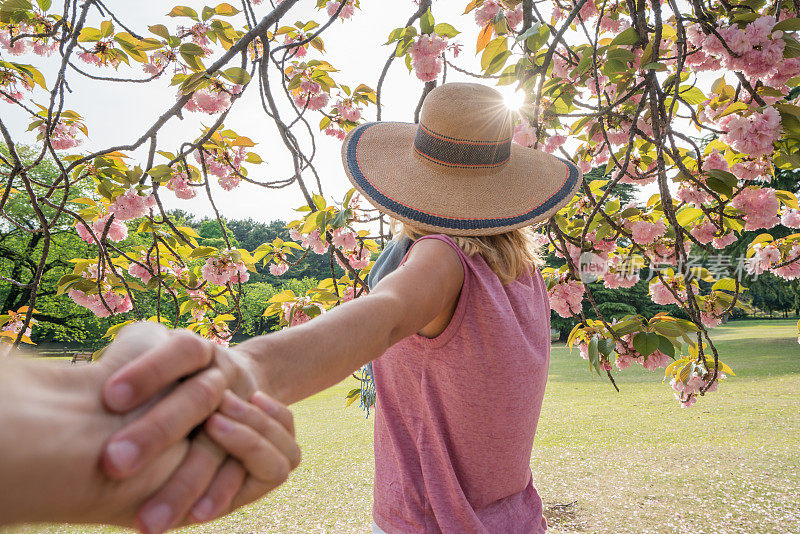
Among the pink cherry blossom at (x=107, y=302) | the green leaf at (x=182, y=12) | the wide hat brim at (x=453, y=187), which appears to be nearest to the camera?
the wide hat brim at (x=453, y=187)

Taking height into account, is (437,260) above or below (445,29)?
below

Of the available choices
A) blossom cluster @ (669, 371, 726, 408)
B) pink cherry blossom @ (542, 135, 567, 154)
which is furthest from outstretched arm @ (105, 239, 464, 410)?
pink cherry blossom @ (542, 135, 567, 154)

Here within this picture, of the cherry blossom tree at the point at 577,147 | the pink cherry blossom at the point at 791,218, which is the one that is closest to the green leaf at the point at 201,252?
the cherry blossom tree at the point at 577,147

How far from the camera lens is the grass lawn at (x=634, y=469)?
14.7ft

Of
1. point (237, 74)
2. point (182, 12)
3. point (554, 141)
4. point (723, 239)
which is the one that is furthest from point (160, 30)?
point (723, 239)

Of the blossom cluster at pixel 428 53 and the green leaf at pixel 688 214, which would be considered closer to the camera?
the green leaf at pixel 688 214

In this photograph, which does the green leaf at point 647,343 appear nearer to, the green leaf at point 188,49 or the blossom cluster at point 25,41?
the green leaf at point 188,49

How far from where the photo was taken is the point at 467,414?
0.95 metres

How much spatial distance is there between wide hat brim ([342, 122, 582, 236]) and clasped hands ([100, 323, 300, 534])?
0.62 metres

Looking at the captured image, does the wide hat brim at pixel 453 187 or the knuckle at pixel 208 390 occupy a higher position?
the wide hat brim at pixel 453 187

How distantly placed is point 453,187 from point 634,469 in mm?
6152

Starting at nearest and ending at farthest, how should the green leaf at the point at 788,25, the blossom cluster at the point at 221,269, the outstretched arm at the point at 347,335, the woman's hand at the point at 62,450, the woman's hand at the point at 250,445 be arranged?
1. the woman's hand at the point at 62,450
2. the woman's hand at the point at 250,445
3. the outstretched arm at the point at 347,335
4. the green leaf at the point at 788,25
5. the blossom cluster at the point at 221,269

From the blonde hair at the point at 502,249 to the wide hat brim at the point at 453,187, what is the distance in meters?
0.03

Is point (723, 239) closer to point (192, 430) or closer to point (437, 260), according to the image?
point (437, 260)
